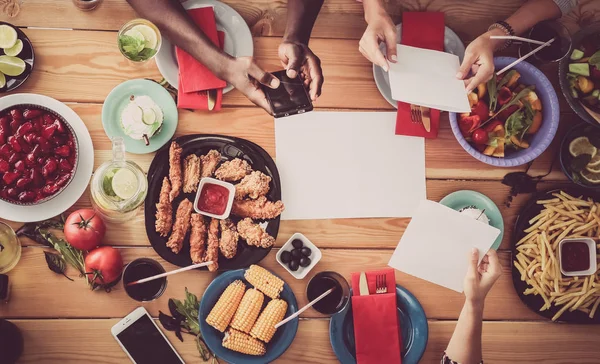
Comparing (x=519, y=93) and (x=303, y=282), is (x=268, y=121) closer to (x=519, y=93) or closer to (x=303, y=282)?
(x=303, y=282)

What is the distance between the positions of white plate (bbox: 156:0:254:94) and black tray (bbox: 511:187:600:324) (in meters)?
1.36

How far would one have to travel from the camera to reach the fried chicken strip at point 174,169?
201 centimetres

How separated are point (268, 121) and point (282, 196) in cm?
33

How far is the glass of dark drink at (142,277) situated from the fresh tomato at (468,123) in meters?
1.36

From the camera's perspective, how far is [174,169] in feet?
6.61

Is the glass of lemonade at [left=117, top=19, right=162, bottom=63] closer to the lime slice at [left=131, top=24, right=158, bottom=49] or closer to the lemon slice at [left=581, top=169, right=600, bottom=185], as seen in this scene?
the lime slice at [left=131, top=24, right=158, bottom=49]

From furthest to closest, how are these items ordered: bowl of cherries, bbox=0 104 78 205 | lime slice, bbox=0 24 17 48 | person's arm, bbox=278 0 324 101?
person's arm, bbox=278 0 324 101 < lime slice, bbox=0 24 17 48 < bowl of cherries, bbox=0 104 78 205

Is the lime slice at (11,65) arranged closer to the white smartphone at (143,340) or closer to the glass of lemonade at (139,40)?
the glass of lemonade at (139,40)

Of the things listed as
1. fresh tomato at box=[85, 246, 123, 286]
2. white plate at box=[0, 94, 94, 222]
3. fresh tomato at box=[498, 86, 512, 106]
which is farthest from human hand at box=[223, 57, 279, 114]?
fresh tomato at box=[498, 86, 512, 106]

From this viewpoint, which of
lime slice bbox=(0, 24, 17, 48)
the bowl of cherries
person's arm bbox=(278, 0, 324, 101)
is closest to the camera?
the bowl of cherries

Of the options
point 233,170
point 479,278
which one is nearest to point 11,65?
point 233,170

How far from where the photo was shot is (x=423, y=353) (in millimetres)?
2117

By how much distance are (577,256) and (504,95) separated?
0.73 meters

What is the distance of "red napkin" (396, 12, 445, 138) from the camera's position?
7.11ft
